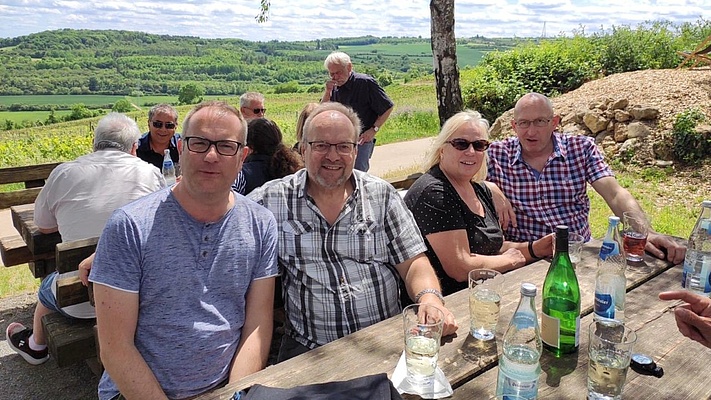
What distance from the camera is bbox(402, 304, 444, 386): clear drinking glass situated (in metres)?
1.53

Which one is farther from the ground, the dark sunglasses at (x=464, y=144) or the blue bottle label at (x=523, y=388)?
the dark sunglasses at (x=464, y=144)

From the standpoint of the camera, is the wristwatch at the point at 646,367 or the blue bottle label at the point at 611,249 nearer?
the wristwatch at the point at 646,367

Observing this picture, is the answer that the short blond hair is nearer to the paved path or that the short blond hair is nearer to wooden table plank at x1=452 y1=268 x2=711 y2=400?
wooden table plank at x1=452 y1=268 x2=711 y2=400

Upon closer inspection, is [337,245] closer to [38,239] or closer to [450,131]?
[450,131]

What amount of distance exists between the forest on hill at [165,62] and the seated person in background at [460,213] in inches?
1311

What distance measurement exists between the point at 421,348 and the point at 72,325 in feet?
6.56

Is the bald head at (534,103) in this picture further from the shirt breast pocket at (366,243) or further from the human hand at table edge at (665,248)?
the shirt breast pocket at (366,243)

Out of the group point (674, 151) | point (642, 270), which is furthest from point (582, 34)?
point (642, 270)

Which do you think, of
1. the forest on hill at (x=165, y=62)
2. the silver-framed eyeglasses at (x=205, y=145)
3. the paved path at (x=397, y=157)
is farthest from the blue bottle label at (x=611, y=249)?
the forest on hill at (x=165, y=62)

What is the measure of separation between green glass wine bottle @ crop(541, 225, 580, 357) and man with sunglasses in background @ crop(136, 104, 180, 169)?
3.60 metres

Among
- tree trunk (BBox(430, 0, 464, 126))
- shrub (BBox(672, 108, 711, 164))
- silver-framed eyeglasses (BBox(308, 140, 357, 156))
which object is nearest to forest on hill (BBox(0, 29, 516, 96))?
shrub (BBox(672, 108, 711, 164))

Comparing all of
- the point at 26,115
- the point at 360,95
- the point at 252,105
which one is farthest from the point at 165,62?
the point at 252,105

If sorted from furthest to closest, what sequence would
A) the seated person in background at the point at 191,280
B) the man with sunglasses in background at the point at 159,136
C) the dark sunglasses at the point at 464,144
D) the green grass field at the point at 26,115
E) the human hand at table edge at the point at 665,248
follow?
the green grass field at the point at 26,115 < the man with sunglasses in background at the point at 159,136 < the dark sunglasses at the point at 464,144 < the human hand at table edge at the point at 665,248 < the seated person in background at the point at 191,280

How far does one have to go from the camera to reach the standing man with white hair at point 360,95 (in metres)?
6.15
